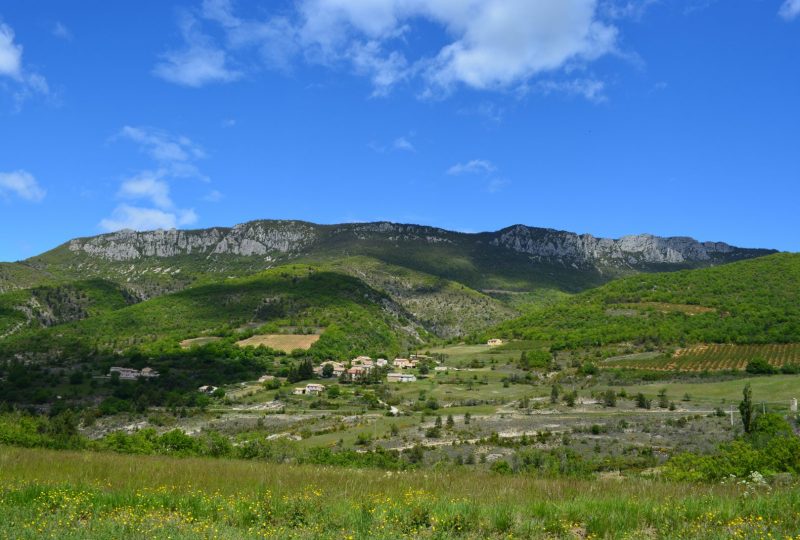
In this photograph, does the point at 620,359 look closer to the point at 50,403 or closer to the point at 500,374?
the point at 500,374

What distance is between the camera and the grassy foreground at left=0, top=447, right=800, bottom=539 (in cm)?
623

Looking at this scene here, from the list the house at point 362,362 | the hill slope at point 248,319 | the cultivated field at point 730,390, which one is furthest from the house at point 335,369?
the cultivated field at point 730,390

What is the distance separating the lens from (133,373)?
94.8m

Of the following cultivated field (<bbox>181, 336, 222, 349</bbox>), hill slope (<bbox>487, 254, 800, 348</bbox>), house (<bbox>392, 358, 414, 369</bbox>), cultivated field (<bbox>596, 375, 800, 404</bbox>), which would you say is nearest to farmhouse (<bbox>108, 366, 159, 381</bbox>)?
cultivated field (<bbox>181, 336, 222, 349</bbox>)

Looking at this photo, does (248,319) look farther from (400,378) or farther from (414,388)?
(414,388)

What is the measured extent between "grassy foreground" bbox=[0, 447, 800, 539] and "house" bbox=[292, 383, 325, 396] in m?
74.9

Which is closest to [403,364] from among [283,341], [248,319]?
[283,341]

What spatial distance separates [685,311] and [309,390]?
95026 mm

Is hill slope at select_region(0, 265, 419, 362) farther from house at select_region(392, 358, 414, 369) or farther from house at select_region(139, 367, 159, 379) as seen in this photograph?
house at select_region(139, 367, 159, 379)

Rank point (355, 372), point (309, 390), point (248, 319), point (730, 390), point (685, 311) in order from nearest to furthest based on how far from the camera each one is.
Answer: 1. point (730, 390)
2. point (309, 390)
3. point (355, 372)
4. point (685, 311)
5. point (248, 319)

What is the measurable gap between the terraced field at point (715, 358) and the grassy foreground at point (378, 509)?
9286 cm

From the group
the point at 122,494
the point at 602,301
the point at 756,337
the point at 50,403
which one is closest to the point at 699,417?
the point at 122,494

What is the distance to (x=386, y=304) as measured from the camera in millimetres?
173625

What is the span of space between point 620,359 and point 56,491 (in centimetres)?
10670
